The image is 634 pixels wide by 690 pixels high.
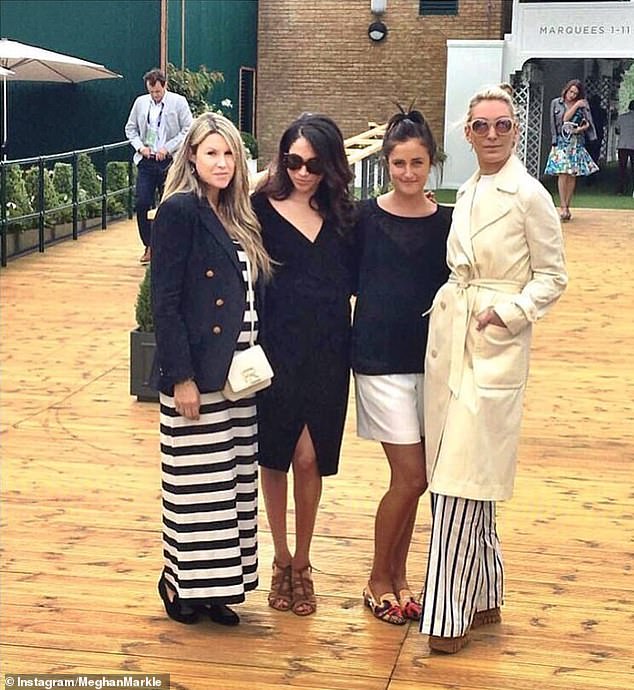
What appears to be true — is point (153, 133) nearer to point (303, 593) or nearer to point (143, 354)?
point (143, 354)

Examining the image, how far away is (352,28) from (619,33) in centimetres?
420

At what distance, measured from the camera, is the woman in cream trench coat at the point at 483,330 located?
3377mm

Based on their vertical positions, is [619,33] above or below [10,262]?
above

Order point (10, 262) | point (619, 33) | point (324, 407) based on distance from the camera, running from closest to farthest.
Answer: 1. point (324, 407)
2. point (10, 262)
3. point (619, 33)

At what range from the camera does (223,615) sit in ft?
12.3

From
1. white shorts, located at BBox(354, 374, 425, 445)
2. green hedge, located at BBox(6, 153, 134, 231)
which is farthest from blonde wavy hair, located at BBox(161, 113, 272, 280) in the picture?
green hedge, located at BBox(6, 153, 134, 231)

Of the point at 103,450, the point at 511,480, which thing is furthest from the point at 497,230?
the point at 103,450

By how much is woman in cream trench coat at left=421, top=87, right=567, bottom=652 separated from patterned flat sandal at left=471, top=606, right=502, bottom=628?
0.27m

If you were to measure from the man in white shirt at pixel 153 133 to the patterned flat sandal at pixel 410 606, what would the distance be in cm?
667

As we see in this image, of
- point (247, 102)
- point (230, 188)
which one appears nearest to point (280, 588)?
point (230, 188)

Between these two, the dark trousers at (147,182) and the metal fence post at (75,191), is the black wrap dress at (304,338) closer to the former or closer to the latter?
the dark trousers at (147,182)

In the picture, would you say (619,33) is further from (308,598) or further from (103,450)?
(308,598)

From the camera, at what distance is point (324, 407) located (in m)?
3.69

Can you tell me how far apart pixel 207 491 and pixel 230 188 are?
81cm
